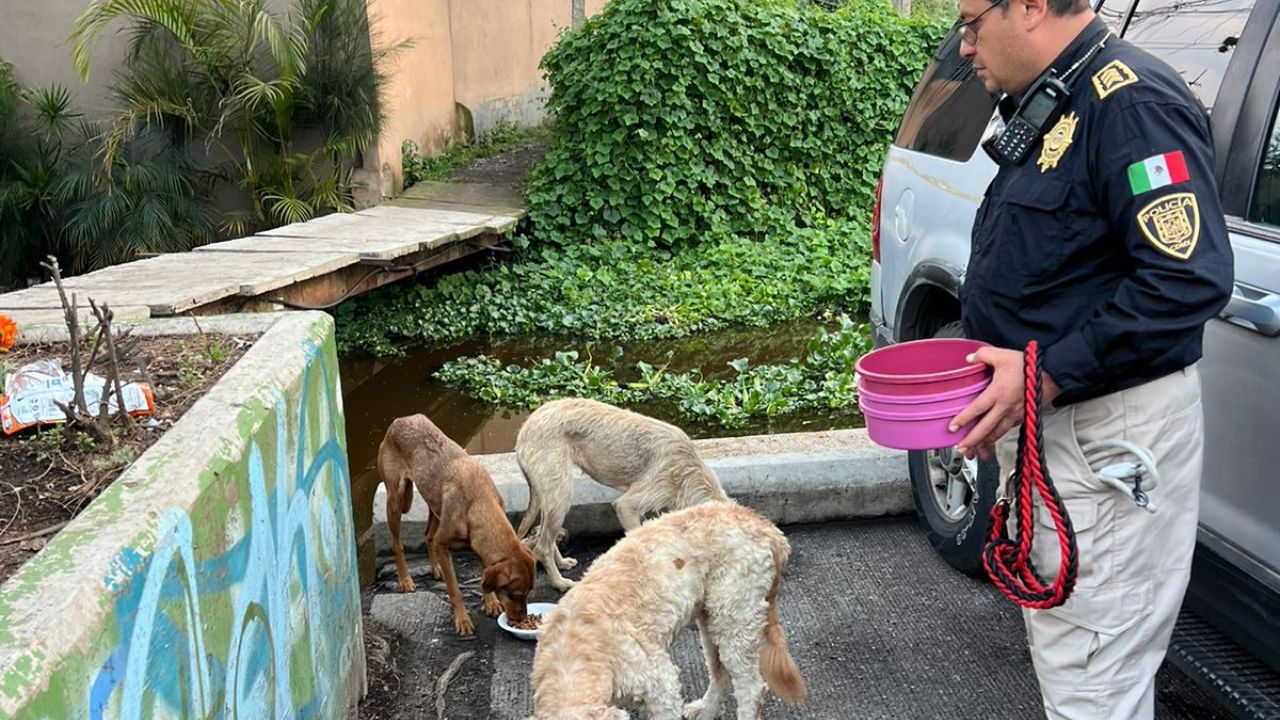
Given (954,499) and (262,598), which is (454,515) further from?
(954,499)

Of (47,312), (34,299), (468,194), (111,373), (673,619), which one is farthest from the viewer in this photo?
(468,194)

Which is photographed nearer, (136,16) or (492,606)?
(492,606)

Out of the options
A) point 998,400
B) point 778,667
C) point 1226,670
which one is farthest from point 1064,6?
point 778,667

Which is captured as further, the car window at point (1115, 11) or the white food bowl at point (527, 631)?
the white food bowl at point (527, 631)

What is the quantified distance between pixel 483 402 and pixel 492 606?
396 cm

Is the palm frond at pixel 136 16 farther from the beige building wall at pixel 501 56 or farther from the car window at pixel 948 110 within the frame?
the car window at pixel 948 110

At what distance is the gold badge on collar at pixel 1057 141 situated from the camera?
95.3 inches

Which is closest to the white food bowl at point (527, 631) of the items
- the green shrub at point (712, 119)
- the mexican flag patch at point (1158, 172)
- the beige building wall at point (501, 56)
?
the mexican flag patch at point (1158, 172)

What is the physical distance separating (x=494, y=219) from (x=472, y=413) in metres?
3.26

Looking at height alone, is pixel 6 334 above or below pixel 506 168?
above

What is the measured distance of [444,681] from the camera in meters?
4.10

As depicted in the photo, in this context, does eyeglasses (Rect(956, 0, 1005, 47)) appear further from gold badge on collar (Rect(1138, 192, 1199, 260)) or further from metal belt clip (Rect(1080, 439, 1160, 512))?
metal belt clip (Rect(1080, 439, 1160, 512))

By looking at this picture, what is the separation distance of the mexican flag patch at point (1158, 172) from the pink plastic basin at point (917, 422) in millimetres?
560

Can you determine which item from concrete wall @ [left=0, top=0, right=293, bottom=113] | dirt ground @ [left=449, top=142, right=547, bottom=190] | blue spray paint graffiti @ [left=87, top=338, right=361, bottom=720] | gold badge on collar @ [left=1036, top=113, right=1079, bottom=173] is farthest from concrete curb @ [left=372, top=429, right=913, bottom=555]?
dirt ground @ [left=449, top=142, right=547, bottom=190]
